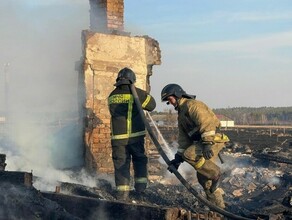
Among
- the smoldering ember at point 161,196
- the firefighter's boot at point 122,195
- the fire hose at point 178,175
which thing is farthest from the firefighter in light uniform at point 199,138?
the firefighter's boot at point 122,195

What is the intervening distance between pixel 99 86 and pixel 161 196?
9.36 feet

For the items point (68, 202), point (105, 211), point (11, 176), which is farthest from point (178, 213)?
point (11, 176)

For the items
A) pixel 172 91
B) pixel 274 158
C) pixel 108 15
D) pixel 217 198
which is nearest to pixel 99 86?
pixel 108 15

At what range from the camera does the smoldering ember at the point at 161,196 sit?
5215mm

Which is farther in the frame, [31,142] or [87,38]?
[31,142]

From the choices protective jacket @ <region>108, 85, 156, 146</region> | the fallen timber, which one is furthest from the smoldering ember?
protective jacket @ <region>108, 85, 156, 146</region>

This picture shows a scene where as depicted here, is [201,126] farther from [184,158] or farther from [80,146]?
[80,146]

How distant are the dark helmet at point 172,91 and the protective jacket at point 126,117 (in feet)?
2.66

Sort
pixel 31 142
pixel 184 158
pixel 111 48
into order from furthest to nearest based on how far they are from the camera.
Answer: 1. pixel 31 142
2. pixel 111 48
3. pixel 184 158

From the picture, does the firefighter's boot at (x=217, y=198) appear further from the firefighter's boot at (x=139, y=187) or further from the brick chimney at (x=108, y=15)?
the brick chimney at (x=108, y=15)

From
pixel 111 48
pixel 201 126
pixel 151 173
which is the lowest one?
pixel 151 173

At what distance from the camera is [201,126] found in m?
6.25

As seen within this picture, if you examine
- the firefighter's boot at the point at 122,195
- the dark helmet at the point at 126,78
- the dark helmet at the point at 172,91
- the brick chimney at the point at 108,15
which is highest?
the brick chimney at the point at 108,15

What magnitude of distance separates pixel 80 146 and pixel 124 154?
2.53 meters
